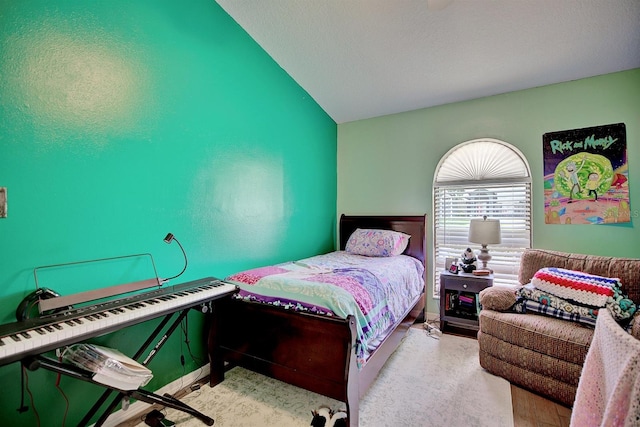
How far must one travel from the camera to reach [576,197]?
2.74m

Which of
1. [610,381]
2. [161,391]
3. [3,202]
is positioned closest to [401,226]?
[161,391]

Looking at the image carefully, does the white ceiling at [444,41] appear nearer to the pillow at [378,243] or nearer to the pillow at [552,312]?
the pillow at [378,243]

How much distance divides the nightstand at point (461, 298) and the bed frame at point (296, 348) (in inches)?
35.5

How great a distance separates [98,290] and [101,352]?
1.20 ft

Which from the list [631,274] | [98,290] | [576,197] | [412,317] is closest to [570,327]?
→ [631,274]

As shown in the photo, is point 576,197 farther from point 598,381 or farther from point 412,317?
point 598,381

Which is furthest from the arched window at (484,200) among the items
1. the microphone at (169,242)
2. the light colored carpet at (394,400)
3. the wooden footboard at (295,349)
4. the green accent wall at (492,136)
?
the microphone at (169,242)

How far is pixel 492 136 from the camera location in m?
3.16

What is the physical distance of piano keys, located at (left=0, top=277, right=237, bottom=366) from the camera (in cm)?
104

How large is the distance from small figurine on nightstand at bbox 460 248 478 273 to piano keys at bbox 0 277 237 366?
2.43 m

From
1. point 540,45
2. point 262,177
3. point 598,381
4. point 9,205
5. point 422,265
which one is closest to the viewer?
point 598,381

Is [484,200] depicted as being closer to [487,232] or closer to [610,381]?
[487,232]

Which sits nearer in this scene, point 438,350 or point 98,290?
Result: point 98,290

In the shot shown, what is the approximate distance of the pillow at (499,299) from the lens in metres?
2.23
